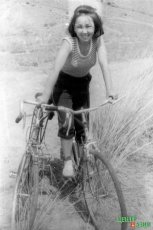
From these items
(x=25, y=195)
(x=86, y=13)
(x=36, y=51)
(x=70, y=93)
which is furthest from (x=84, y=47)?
(x=36, y=51)

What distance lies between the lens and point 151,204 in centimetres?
294

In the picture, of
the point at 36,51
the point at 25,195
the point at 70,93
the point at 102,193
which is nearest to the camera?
the point at 25,195

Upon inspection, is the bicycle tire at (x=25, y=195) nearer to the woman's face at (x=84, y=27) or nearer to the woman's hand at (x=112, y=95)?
the woman's hand at (x=112, y=95)

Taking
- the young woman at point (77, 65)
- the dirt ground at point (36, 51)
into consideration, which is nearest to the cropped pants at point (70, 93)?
the young woman at point (77, 65)

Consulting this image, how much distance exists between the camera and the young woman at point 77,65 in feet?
8.01

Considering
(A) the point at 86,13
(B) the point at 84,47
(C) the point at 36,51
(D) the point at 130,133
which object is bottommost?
(D) the point at 130,133

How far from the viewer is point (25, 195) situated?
233 centimetres

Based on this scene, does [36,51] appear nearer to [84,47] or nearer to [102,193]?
[84,47]

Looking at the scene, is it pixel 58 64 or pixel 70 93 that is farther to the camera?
pixel 70 93

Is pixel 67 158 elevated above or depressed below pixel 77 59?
below

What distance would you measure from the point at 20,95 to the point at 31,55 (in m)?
1.78

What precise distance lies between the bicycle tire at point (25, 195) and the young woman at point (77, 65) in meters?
0.33

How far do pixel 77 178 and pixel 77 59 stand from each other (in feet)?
2.74

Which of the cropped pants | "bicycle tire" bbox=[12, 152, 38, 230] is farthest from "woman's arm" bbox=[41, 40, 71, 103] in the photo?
"bicycle tire" bbox=[12, 152, 38, 230]
